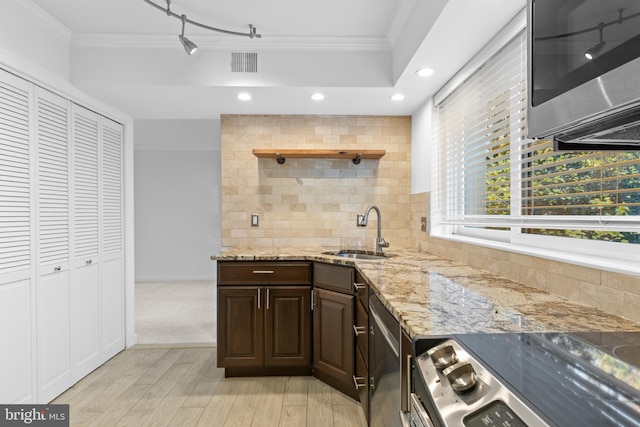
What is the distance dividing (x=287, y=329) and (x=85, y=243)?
5.48 feet

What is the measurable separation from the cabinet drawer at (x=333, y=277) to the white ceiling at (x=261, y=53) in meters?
1.30

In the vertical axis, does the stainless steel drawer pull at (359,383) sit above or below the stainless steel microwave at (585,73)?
below

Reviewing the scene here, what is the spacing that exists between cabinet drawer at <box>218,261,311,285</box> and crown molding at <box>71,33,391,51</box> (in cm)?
157

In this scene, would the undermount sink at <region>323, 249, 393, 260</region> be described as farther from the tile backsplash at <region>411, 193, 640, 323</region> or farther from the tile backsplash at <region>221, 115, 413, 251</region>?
the tile backsplash at <region>411, 193, 640, 323</region>

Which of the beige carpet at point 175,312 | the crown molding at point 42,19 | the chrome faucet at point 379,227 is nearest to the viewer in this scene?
the crown molding at point 42,19

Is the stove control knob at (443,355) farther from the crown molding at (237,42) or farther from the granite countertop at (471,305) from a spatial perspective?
the crown molding at (237,42)

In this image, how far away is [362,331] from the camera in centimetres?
216

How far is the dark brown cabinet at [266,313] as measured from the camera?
2717 mm

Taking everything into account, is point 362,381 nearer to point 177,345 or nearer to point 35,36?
point 177,345

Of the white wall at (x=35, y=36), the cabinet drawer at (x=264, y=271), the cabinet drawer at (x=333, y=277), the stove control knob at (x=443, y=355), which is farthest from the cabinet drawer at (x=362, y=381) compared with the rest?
the white wall at (x=35, y=36)

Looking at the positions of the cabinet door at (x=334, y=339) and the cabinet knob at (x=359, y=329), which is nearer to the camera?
the cabinet knob at (x=359, y=329)

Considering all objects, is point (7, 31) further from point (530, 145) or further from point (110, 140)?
point (530, 145)

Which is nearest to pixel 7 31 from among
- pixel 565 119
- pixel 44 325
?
pixel 44 325
